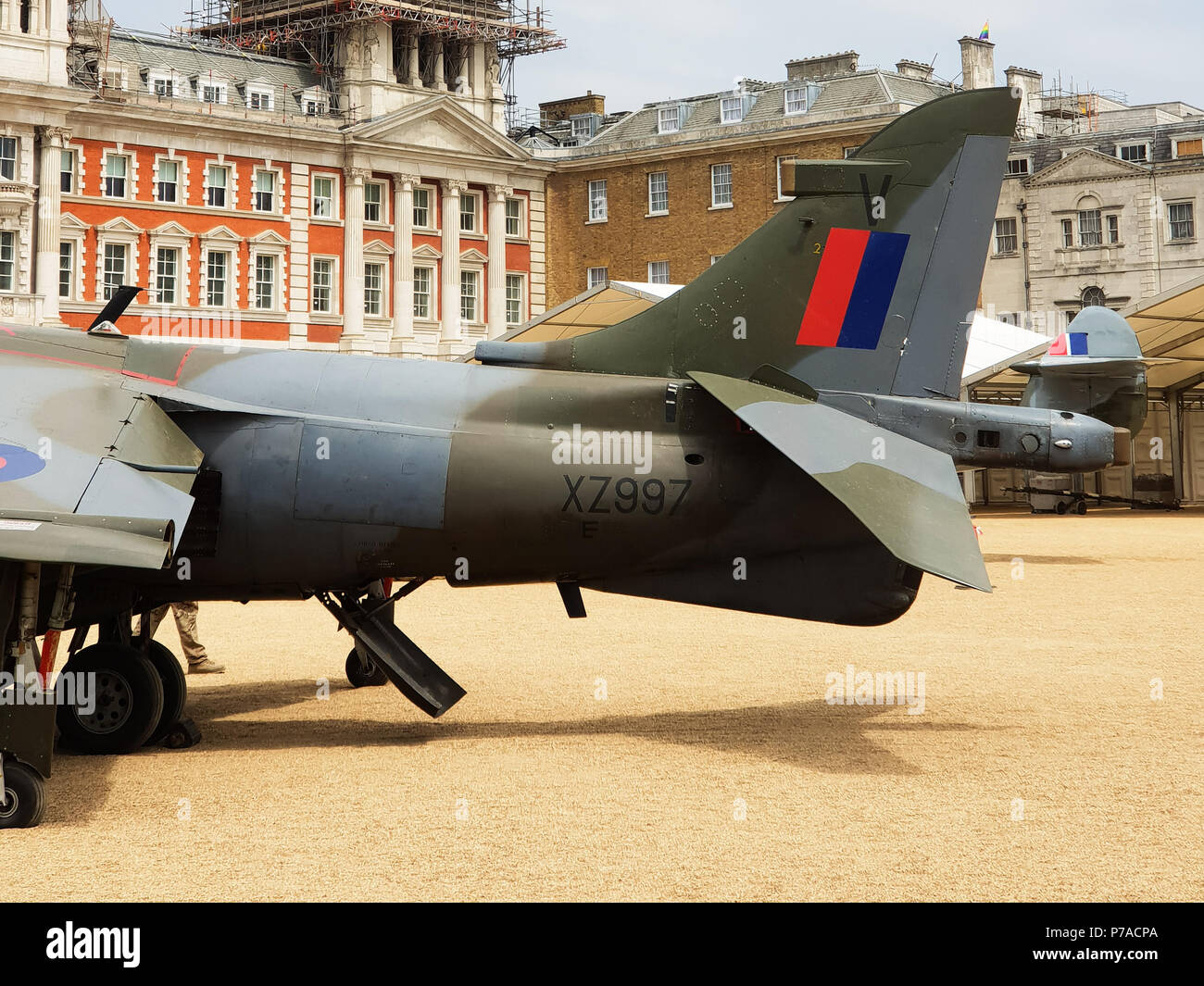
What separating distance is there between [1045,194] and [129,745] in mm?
67515

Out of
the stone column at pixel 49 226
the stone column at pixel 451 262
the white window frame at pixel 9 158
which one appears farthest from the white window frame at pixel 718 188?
the white window frame at pixel 9 158

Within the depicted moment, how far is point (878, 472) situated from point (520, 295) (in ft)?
226

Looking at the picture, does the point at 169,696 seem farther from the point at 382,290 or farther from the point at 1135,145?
the point at 1135,145

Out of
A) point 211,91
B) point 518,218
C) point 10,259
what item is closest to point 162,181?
point 211,91

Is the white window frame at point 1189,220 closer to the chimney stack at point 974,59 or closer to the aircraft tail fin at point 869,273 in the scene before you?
the chimney stack at point 974,59

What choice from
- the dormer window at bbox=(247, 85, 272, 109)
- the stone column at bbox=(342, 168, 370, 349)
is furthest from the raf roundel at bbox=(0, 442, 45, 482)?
the dormer window at bbox=(247, 85, 272, 109)

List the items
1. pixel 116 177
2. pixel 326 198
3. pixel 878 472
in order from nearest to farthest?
1. pixel 878 472
2. pixel 116 177
3. pixel 326 198

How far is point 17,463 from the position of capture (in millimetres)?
10148

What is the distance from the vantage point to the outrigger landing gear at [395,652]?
39.7 feet

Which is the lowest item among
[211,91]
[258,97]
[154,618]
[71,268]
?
[154,618]

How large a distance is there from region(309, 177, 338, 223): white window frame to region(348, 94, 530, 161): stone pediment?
2519mm

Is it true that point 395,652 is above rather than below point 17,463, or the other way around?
below
